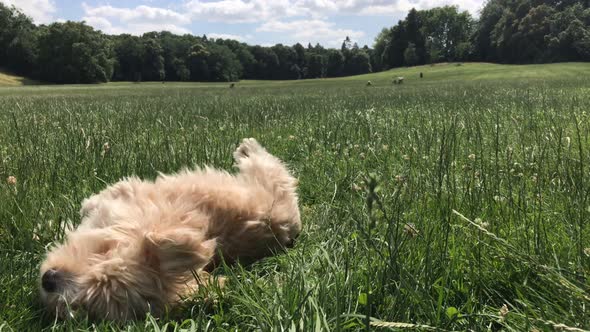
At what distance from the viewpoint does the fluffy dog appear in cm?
180

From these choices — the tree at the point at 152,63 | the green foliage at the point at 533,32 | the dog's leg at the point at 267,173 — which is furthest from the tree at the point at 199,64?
the dog's leg at the point at 267,173

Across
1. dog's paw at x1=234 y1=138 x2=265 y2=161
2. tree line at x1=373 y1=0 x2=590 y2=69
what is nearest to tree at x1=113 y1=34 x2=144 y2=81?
tree line at x1=373 y1=0 x2=590 y2=69

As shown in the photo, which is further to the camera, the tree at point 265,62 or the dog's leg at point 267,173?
the tree at point 265,62

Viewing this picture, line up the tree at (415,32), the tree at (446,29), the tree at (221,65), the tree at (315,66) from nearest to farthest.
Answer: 1. the tree at (221,65)
2. the tree at (415,32)
3. the tree at (446,29)
4. the tree at (315,66)

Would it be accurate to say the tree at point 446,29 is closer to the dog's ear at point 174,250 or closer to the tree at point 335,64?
the tree at point 335,64

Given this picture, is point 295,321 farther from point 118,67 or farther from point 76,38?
point 118,67

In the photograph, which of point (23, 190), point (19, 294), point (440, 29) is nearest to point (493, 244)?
point (19, 294)

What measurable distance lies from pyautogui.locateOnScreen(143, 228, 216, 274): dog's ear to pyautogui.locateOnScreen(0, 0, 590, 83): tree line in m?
87.0

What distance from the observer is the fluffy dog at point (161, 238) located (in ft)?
5.90

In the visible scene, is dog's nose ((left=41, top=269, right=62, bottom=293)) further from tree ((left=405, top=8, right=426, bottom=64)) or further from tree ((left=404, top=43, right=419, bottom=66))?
tree ((left=405, top=8, right=426, bottom=64))

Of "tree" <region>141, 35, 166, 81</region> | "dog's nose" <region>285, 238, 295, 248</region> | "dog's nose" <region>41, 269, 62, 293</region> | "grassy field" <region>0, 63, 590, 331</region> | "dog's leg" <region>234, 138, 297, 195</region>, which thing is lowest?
"dog's nose" <region>285, 238, 295, 248</region>

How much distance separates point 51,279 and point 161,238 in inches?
17.1

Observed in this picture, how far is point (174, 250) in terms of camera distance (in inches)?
75.3

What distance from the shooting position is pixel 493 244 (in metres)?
2.28
